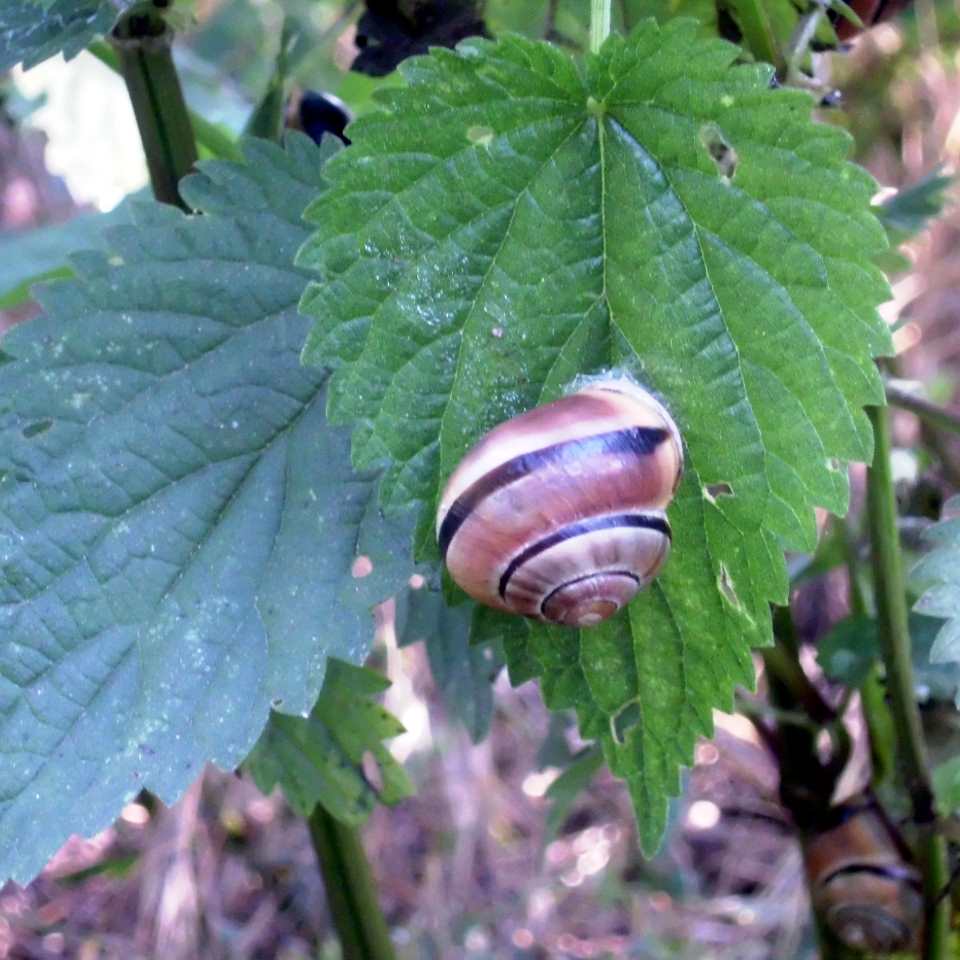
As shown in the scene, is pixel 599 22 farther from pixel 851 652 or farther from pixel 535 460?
pixel 851 652

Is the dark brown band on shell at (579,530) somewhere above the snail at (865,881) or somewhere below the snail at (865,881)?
above

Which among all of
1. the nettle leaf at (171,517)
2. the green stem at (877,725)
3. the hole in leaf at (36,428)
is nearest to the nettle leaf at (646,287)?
the nettle leaf at (171,517)

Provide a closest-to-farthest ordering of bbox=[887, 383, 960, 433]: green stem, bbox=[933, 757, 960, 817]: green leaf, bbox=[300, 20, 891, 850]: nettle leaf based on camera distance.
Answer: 1. bbox=[300, 20, 891, 850]: nettle leaf
2. bbox=[933, 757, 960, 817]: green leaf
3. bbox=[887, 383, 960, 433]: green stem

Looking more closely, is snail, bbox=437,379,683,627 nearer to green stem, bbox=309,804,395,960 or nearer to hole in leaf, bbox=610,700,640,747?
hole in leaf, bbox=610,700,640,747

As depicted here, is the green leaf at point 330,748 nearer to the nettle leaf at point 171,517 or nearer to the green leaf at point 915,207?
the nettle leaf at point 171,517

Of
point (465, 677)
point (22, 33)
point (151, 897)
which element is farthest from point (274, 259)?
point (151, 897)

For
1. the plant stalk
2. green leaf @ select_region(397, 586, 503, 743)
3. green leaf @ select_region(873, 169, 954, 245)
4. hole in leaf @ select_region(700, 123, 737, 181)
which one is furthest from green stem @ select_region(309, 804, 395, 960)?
green leaf @ select_region(873, 169, 954, 245)

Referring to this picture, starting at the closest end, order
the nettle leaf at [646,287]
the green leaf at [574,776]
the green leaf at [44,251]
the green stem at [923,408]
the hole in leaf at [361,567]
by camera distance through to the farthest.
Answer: the nettle leaf at [646,287], the hole in leaf at [361,567], the green stem at [923,408], the green leaf at [44,251], the green leaf at [574,776]

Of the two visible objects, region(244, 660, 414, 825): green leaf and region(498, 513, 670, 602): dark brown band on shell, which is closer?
region(498, 513, 670, 602): dark brown band on shell
